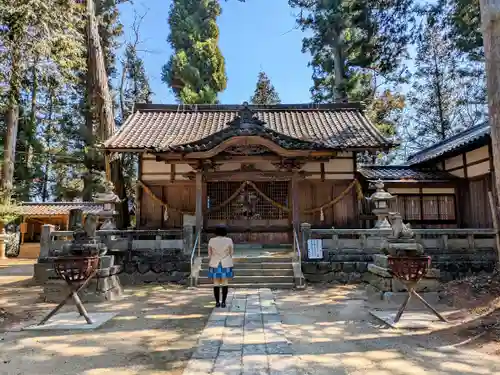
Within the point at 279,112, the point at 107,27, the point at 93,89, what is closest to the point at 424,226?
the point at 279,112

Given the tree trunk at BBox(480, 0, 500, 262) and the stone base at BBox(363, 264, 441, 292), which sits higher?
the tree trunk at BBox(480, 0, 500, 262)

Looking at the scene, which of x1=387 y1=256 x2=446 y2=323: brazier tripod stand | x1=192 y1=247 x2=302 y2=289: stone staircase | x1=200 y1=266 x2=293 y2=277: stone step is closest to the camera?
x1=387 y1=256 x2=446 y2=323: brazier tripod stand

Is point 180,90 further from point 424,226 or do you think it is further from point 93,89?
point 424,226

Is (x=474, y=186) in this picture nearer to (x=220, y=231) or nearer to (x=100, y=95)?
(x=220, y=231)

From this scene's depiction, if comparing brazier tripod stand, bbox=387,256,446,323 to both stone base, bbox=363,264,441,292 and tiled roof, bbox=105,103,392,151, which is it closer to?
stone base, bbox=363,264,441,292

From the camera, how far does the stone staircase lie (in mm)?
9507

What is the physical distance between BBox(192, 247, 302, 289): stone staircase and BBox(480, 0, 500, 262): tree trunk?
5.77m

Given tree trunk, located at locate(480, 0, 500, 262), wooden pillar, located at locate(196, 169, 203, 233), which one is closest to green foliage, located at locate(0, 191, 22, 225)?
wooden pillar, located at locate(196, 169, 203, 233)

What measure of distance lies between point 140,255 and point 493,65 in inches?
383

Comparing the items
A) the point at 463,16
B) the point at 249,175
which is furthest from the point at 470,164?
the point at 249,175

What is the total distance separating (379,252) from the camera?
1029cm

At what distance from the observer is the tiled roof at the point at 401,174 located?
14.2m

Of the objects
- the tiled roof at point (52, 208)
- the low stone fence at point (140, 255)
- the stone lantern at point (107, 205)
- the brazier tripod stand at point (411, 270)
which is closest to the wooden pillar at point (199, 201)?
the low stone fence at point (140, 255)

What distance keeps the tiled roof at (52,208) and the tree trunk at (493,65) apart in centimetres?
1943
